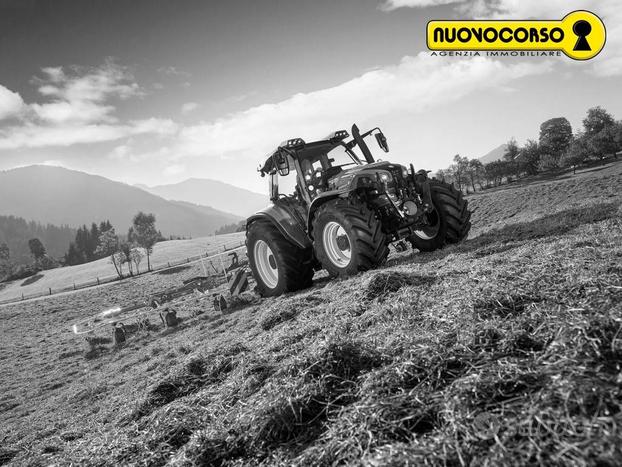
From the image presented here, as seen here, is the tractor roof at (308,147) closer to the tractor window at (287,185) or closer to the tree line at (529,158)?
the tractor window at (287,185)

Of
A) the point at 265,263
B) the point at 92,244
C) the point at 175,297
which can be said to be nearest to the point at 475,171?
the point at 175,297

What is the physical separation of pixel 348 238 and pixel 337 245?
68cm

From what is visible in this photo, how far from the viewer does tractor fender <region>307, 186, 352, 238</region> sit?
25.1 feet

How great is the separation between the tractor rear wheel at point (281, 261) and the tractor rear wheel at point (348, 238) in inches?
40.7

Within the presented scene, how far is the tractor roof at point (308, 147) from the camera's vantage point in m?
9.21

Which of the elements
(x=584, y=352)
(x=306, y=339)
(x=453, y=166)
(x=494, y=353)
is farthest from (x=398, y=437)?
(x=453, y=166)

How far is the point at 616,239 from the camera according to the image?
14.0 feet

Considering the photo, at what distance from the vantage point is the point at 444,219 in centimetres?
820

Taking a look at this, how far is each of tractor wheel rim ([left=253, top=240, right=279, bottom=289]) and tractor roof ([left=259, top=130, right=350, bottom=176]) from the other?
202 cm

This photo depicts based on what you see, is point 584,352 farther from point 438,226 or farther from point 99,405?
point 438,226

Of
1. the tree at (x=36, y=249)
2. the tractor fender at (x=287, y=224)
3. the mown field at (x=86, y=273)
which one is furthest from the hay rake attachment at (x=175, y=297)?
the tree at (x=36, y=249)

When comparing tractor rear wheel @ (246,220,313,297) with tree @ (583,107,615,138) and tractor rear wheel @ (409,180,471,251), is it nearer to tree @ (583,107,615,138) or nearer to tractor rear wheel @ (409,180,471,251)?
tractor rear wheel @ (409,180,471,251)

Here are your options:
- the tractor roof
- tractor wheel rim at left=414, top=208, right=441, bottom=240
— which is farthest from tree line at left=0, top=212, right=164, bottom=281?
tractor wheel rim at left=414, top=208, right=441, bottom=240

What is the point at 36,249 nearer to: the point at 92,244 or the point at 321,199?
the point at 92,244
